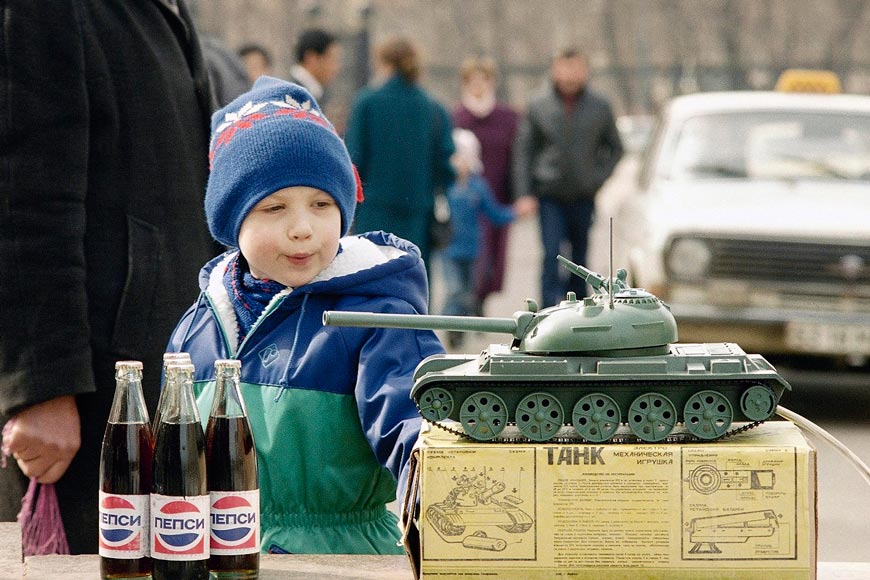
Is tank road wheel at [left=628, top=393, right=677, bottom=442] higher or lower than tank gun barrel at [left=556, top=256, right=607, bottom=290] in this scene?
lower

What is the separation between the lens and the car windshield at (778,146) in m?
9.67

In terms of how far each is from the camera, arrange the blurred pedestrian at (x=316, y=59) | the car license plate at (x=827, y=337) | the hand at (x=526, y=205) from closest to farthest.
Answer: the car license plate at (x=827, y=337)
the blurred pedestrian at (x=316, y=59)
the hand at (x=526, y=205)

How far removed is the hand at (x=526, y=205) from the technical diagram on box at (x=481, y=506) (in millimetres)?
10658

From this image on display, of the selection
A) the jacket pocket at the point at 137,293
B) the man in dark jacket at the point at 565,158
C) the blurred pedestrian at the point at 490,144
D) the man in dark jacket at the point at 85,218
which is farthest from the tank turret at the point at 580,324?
the blurred pedestrian at the point at 490,144

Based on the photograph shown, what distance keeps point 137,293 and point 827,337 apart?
228 inches

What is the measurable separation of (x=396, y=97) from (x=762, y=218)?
3186 mm

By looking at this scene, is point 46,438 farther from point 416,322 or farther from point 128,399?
point 416,322

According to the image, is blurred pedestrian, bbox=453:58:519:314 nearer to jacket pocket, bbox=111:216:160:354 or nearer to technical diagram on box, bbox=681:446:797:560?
jacket pocket, bbox=111:216:160:354

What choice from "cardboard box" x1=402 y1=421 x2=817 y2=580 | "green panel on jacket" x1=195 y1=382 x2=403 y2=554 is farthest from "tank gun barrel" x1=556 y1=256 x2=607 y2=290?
"green panel on jacket" x1=195 y1=382 x2=403 y2=554

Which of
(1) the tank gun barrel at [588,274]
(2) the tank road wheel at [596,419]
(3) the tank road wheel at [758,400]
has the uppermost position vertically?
(1) the tank gun barrel at [588,274]

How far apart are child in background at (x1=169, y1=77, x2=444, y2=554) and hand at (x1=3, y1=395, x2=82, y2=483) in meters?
0.58

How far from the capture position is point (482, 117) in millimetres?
14148

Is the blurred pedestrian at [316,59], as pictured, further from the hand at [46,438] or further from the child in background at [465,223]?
the hand at [46,438]

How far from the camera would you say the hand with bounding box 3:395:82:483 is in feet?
12.2
